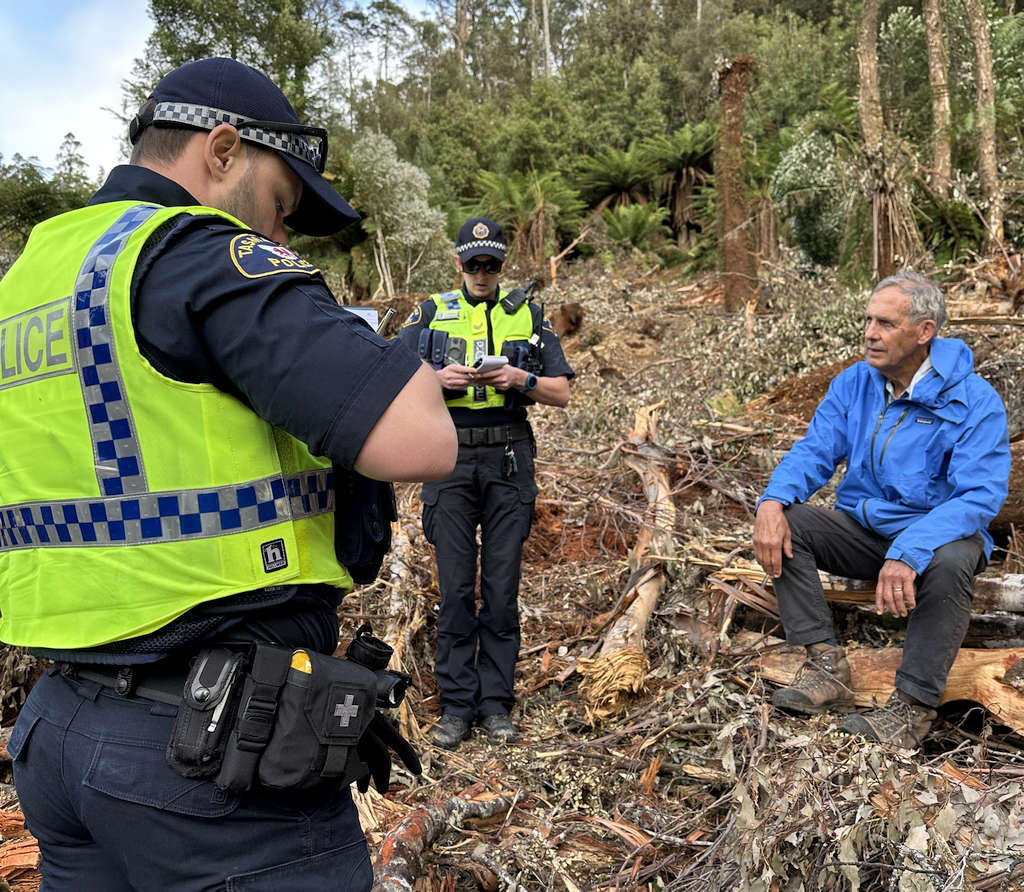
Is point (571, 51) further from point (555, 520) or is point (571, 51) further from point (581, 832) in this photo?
point (581, 832)

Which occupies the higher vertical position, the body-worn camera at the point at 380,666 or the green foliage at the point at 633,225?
the green foliage at the point at 633,225

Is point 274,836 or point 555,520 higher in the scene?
point 274,836

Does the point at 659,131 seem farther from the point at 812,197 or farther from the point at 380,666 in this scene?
the point at 380,666

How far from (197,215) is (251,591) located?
0.57 meters

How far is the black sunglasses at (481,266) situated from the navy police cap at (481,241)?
3 centimetres

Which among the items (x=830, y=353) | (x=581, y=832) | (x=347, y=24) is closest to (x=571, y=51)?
(x=347, y=24)

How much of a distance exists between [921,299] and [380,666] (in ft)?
9.28

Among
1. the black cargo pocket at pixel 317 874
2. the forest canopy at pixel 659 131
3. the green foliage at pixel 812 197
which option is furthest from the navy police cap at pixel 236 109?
the green foliage at pixel 812 197

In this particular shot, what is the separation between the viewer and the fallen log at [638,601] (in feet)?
11.2

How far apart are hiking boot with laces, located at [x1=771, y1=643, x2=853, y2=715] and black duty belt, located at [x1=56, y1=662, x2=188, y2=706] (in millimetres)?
2401

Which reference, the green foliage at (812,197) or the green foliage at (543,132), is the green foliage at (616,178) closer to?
the green foliage at (543,132)

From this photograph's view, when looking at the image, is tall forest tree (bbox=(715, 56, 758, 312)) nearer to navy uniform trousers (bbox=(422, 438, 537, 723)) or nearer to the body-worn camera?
navy uniform trousers (bbox=(422, 438, 537, 723))

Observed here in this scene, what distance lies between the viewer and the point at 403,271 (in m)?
18.0

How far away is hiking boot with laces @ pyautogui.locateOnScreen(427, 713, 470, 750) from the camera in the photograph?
11.1ft
